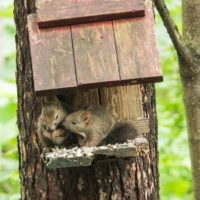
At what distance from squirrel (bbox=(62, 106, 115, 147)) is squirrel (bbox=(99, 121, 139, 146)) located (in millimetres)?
33

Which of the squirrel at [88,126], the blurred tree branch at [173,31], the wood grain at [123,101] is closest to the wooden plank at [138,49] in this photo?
the blurred tree branch at [173,31]

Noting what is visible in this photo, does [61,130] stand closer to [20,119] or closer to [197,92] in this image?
[20,119]

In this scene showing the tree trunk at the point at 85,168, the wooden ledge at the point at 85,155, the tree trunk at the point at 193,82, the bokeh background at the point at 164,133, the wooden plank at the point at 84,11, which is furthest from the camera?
the bokeh background at the point at 164,133

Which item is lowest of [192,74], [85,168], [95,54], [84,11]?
[85,168]

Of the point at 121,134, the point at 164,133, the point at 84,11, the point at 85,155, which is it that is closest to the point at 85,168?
the point at 121,134

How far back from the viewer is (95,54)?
10.1ft

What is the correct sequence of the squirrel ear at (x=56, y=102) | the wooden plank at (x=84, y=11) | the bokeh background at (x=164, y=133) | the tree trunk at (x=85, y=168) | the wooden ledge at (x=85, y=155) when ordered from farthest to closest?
the bokeh background at (x=164, y=133), the tree trunk at (x=85, y=168), the squirrel ear at (x=56, y=102), the wooden plank at (x=84, y=11), the wooden ledge at (x=85, y=155)

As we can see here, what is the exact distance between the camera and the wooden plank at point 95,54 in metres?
2.99

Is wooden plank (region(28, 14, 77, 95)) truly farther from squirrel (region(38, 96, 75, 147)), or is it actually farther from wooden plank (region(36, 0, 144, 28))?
squirrel (region(38, 96, 75, 147))

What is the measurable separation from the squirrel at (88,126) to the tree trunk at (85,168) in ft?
0.82

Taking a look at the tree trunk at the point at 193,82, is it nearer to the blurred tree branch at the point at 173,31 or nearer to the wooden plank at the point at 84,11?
the blurred tree branch at the point at 173,31

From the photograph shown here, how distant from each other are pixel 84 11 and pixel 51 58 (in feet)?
1.12

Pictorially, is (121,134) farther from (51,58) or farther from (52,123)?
(51,58)

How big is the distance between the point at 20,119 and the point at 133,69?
1.04 metres
